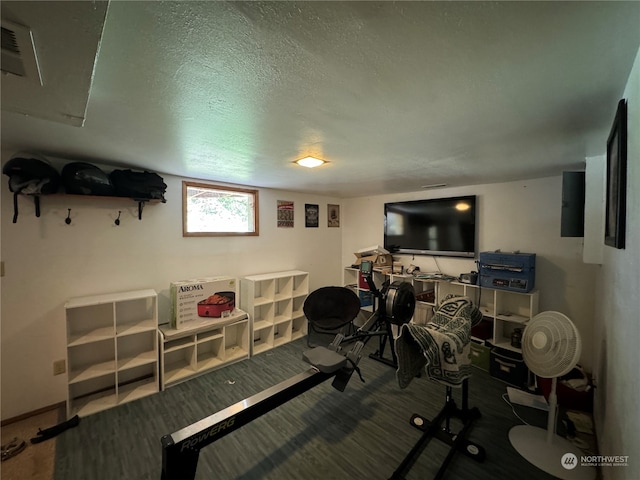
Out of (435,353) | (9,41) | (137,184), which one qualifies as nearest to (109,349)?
(137,184)

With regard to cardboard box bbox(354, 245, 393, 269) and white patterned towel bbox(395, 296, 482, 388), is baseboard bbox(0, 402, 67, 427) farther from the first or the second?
cardboard box bbox(354, 245, 393, 269)

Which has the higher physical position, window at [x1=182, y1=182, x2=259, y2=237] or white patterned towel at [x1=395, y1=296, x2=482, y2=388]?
window at [x1=182, y1=182, x2=259, y2=237]

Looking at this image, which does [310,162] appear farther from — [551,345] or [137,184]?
[551,345]

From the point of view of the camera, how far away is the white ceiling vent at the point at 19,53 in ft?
2.32

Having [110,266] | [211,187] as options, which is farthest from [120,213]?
[211,187]

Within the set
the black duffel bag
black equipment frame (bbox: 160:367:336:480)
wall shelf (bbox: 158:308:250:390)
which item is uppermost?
the black duffel bag

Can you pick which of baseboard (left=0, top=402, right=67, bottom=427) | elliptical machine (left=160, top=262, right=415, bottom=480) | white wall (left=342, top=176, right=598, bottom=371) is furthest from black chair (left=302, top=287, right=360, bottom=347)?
baseboard (left=0, top=402, right=67, bottom=427)

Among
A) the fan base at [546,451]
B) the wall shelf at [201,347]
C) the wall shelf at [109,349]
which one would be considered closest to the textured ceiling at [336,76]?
the wall shelf at [109,349]

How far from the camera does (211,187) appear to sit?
Answer: 136 inches

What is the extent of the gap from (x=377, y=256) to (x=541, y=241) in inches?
82.4

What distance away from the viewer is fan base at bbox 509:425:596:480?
180cm

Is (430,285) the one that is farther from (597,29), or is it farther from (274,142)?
(597,29)

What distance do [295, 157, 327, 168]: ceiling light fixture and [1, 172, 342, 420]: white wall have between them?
1.69 m

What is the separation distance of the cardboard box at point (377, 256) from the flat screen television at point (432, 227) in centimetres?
13
